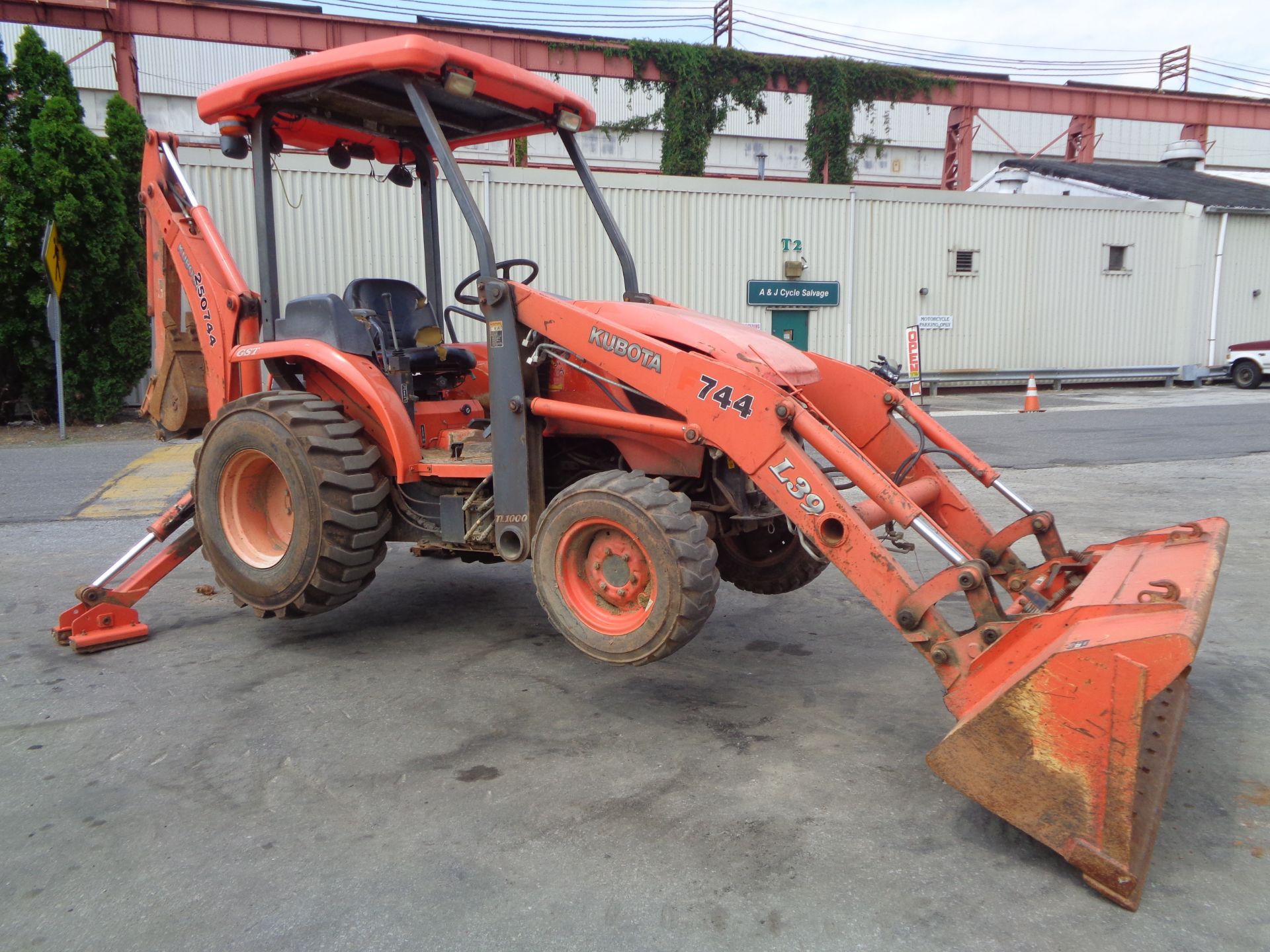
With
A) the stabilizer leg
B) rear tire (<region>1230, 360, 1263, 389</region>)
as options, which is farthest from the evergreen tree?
rear tire (<region>1230, 360, 1263, 389</region>)

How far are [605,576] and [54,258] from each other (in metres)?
12.6

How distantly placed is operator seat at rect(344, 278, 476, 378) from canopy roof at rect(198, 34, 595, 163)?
0.83 meters

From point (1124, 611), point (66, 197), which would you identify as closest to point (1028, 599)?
point (1124, 611)

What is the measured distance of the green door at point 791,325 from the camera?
1920cm

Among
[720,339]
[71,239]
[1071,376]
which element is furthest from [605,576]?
[1071,376]

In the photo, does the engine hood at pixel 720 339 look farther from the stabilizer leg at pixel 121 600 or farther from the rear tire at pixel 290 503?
the stabilizer leg at pixel 121 600

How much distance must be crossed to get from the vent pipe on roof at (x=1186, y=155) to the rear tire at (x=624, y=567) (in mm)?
31400

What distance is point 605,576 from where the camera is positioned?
12.1ft

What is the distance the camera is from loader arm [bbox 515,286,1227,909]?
258 cm

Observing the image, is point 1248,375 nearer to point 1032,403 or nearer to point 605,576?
point 1032,403

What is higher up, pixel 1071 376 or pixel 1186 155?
pixel 1186 155

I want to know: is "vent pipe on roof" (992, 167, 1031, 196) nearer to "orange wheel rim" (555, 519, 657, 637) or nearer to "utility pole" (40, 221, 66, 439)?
"utility pole" (40, 221, 66, 439)

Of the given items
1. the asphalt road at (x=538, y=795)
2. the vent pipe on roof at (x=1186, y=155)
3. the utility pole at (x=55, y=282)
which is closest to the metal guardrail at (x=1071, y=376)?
the vent pipe on roof at (x=1186, y=155)

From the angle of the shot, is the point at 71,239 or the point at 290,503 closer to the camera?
the point at 290,503
